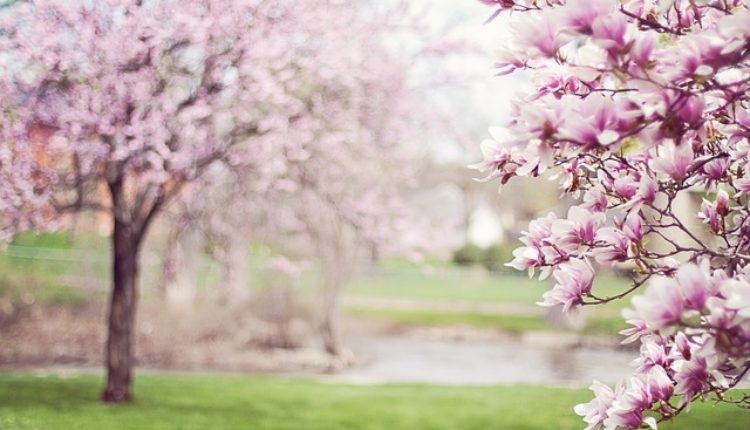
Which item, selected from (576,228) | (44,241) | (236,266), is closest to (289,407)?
(236,266)

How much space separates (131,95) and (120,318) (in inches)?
88.3

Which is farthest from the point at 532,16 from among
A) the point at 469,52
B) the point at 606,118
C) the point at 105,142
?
the point at 469,52

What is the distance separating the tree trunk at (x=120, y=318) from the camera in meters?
7.60

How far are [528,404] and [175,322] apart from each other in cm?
812

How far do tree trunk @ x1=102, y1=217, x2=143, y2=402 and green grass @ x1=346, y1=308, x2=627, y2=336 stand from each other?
13.9 meters

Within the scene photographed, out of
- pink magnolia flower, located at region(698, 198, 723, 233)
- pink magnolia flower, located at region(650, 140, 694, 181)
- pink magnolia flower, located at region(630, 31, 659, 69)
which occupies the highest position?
pink magnolia flower, located at region(630, 31, 659, 69)

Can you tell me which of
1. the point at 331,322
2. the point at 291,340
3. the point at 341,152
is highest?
the point at 341,152

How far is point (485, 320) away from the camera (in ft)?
71.6

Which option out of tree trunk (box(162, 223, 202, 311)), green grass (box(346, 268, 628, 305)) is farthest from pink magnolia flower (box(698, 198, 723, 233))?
green grass (box(346, 268, 628, 305))

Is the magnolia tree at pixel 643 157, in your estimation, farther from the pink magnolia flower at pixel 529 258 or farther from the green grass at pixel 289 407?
the green grass at pixel 289 407

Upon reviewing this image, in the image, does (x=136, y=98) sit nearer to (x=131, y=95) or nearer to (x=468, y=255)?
(x=131, y=95)

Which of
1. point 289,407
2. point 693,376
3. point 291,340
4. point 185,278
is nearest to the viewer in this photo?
point 693,376

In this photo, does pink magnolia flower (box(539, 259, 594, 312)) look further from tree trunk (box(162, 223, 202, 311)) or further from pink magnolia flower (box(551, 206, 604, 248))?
tree trunk (box(162, 223, 202, 311))

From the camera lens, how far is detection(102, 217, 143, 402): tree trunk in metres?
7.60
